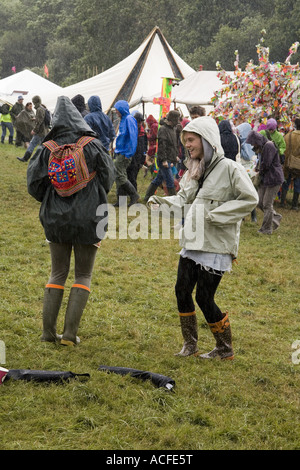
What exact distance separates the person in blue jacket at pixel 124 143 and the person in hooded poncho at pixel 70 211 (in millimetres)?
5874

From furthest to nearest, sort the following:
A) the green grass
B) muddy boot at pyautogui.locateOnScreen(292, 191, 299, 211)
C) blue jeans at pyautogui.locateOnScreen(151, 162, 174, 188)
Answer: muddy boot at pyautogui.locateOnScreen(292, 191, 299, 211)
blue jeans at pyautogui.locateOnScreen(151, 162, 174, 188)
the green grass

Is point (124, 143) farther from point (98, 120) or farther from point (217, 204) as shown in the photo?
point (217, 204)

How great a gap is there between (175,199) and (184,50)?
45130mm

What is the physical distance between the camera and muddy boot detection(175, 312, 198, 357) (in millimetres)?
4887

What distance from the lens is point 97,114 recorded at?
35.6ft

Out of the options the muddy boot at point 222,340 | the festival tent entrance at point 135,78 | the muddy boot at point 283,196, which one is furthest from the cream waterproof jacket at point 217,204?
the festival tent entrance at point 135,78

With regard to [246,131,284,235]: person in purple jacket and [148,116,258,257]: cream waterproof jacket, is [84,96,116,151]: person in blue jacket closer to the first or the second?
[246,131,284,235]: person in purple jacket

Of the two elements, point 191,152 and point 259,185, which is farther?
point 259,185

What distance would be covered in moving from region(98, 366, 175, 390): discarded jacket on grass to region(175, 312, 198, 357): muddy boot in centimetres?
57

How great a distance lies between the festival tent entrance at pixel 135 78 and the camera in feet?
65.6

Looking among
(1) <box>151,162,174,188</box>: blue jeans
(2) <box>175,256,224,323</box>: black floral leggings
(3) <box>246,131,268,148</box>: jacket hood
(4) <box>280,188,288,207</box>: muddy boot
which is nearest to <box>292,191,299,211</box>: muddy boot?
(4) <box>280,188,288,207</box>: muddy boot

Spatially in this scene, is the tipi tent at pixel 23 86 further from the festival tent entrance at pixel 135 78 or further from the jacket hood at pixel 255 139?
the jacket hood at pixel 255 139
